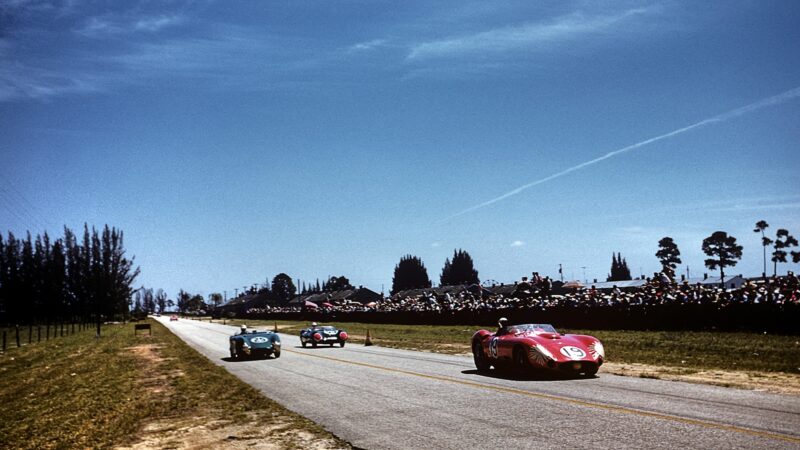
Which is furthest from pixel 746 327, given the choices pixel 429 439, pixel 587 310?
pixel 429 439

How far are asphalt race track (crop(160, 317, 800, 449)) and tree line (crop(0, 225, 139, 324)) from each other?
192 feet

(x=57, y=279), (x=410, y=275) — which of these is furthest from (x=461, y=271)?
(x=57, y=279)

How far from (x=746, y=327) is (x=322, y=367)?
60.5 feet

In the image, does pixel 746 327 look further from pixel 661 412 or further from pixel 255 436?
pixel 255 436

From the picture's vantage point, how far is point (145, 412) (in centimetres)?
971

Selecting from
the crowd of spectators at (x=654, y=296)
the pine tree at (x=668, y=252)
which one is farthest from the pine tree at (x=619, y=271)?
the crowd of spectators at (x=654, y=296)

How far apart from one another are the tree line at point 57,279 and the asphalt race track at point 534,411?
192 ft

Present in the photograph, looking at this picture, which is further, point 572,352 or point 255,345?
point 255,345

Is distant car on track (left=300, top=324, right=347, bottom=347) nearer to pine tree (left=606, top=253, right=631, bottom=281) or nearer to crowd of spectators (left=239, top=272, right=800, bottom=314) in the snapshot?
crowd of spectators (left=239, top=272, right=800, bottom=314)

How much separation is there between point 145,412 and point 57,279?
7254 cm

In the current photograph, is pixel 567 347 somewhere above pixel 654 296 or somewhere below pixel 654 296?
below

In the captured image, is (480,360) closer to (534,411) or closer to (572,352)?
(572,352)

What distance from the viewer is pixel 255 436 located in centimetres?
748

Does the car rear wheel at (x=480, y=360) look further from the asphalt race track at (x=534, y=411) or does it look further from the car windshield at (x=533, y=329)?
the car windshield at (x=533, y=329)
